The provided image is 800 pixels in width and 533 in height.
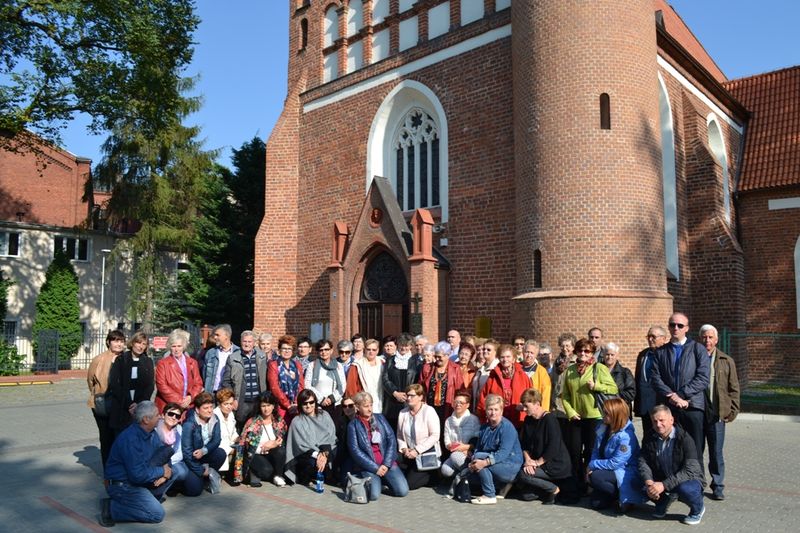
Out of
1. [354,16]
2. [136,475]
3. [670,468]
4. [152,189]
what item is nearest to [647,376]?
[670,468]

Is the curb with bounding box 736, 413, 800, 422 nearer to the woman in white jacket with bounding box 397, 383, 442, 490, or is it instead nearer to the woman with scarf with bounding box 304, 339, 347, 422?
the woman in white jacket with bounding box 397, 383, 442, 490

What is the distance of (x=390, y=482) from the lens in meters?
7.08

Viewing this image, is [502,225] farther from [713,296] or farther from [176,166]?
[176,166]

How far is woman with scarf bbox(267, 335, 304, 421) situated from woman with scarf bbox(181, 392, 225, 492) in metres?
0.89

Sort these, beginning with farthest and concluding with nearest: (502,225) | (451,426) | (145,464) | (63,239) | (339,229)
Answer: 1. (63,239)
2. (339,229)
3. (502,225)
4. (451,426)
5. (145,464)

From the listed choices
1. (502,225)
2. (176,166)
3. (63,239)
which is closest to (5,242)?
(63,239)

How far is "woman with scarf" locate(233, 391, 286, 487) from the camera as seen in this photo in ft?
24.6

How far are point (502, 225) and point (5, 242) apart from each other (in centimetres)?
2545

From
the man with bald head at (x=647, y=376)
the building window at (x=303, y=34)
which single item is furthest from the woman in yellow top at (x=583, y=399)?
the building window at (x=303, y=34)

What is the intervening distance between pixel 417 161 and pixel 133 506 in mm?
13349

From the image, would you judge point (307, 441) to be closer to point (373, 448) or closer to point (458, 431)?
point (373, 448)

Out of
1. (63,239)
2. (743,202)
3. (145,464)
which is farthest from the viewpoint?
(63,239)

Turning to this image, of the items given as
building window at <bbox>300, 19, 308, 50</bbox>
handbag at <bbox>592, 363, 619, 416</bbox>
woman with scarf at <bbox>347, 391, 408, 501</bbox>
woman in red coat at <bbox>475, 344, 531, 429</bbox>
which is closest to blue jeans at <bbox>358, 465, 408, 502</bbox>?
woman with scarf at <bbox>347, 391, 408, 501</bbox>

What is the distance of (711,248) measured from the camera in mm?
16625
